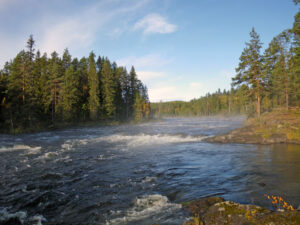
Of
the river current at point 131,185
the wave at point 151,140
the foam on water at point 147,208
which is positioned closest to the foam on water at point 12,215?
the river current at point 131,185

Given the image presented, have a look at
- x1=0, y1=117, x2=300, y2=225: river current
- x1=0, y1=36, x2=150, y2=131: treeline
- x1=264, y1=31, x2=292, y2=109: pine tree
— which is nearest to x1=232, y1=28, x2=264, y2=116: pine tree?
x1=264, y1=31, x2=292, y2=109: pine tree

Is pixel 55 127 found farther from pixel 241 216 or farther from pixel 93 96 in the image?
pixel 241 216

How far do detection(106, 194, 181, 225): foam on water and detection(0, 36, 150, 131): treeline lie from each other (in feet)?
112

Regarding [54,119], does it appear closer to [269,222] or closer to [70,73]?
[70,73]

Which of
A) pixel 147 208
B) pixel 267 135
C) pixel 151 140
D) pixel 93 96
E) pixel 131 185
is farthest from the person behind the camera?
pixel 93 96

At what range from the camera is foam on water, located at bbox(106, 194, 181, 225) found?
552 cm

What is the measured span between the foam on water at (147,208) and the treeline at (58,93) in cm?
3417

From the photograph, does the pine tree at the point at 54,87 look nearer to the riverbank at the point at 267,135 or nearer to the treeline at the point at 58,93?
the treeline at the point at 58,93

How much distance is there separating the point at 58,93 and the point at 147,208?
45.4 meters

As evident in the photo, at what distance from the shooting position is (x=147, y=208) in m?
6.12

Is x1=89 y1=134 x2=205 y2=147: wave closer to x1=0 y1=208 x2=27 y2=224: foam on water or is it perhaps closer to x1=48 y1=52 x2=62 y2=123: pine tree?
x1=0 y1=208 x2=27 y2=224: foam on water

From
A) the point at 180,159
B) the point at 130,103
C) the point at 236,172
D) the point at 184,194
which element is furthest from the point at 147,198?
the point at 130,103

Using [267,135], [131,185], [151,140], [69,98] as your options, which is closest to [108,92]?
[69,98]

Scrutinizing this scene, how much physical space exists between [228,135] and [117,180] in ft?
50.1
